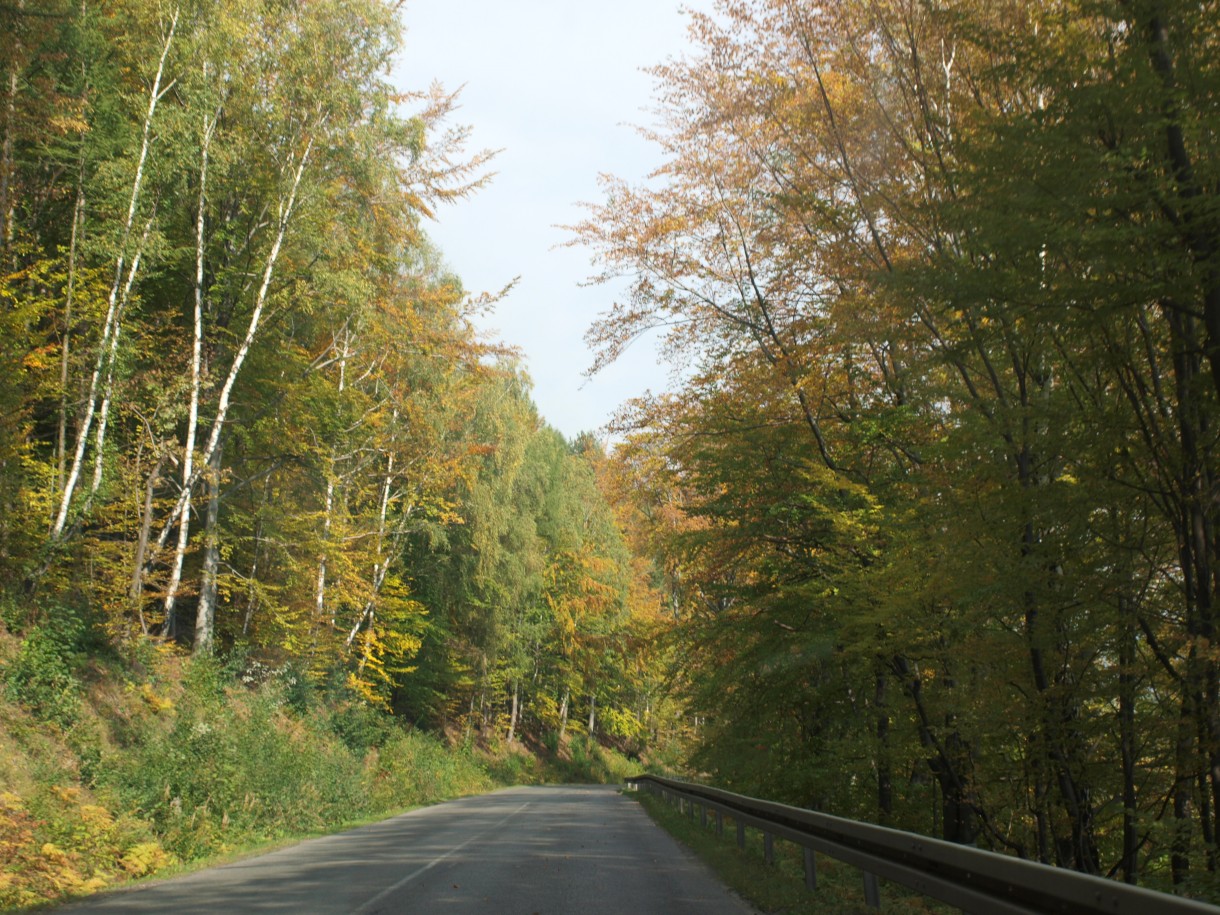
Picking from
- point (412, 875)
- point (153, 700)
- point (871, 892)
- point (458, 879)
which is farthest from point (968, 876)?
point (153, 700)

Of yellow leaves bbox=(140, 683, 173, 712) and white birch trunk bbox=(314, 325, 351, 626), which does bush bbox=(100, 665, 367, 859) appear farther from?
white birch trunk bbox=(314, 325, 351, 626)

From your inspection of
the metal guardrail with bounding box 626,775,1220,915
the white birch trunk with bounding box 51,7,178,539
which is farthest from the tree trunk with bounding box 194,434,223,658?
the metal guardrail with bounding box 626,775,1220,915

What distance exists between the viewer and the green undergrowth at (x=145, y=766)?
9.24 metres

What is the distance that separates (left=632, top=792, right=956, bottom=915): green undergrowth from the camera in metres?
7.30

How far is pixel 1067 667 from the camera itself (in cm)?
903

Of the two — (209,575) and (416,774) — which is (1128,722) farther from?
(416,774)

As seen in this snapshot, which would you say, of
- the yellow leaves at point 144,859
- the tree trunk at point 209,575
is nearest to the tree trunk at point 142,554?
the tree trunk at point 209,575

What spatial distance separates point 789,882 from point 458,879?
3226 millimetres

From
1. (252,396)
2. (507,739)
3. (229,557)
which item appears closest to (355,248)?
(252,396)

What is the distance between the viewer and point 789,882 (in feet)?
28.4

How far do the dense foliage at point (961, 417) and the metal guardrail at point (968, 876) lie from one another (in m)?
1.75

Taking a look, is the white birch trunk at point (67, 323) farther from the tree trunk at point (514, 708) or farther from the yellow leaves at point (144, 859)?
the tree trunk at point (514, 708)

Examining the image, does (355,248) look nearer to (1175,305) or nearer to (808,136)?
(808,136)

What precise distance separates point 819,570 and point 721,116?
686cm
